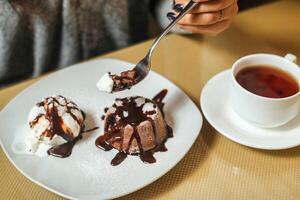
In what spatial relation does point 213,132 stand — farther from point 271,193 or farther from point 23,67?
point 23,67

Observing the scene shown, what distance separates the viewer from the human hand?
0.90 meters

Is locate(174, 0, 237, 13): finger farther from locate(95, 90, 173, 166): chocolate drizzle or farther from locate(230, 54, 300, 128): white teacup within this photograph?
locate(95, 90, 173, 166): chocolate drizzle

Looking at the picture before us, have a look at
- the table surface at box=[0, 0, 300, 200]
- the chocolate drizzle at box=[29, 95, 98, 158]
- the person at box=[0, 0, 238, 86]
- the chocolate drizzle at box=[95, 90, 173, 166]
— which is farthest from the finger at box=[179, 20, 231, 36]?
the chocolate drizzle at box=[29, 95, 98, 158]

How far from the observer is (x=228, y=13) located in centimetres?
94

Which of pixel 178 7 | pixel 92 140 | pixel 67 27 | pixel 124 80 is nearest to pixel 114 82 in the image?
pixel 124 80

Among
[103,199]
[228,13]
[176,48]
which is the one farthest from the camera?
[176,48]

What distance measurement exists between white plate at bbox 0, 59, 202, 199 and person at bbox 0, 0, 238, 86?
0.17 metres

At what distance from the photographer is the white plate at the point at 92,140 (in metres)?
0.75

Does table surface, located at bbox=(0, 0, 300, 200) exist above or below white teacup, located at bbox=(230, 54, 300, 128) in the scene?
below

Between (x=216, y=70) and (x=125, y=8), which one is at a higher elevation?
(x=125, y=8)

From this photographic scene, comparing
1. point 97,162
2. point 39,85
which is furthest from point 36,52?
point 97,162

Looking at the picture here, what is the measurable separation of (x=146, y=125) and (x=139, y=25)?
0.57m

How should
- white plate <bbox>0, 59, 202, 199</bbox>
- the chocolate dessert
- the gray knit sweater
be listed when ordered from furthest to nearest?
the gray knit sweater < the chocolate dessert < white plate <bbox>0, 59, 202, 199</bbox>

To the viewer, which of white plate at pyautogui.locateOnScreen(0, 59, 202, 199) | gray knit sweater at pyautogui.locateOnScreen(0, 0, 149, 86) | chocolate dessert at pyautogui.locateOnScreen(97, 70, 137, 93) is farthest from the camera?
gray knit sweater at pyautogui.locateOnScreen(0, 0, 149, 86)
